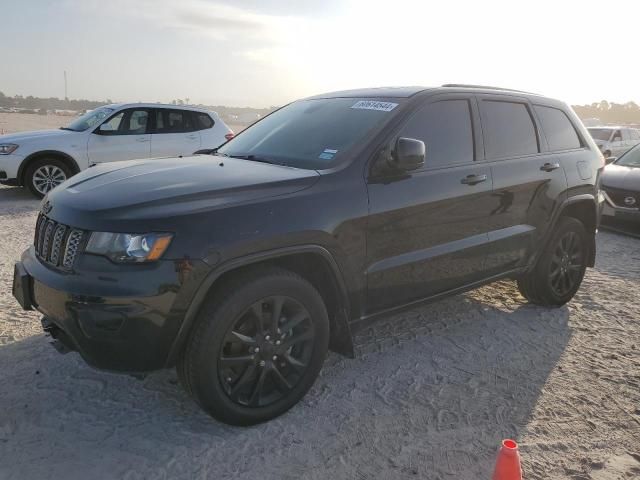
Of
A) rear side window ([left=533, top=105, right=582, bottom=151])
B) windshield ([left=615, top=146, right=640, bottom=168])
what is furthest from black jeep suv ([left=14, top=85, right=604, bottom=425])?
windshield ([left=615, top=146, right=640, bottom=168])

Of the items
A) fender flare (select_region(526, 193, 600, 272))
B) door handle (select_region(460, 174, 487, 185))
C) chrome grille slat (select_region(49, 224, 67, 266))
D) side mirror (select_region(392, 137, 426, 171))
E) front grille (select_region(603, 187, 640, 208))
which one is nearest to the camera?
chrome grille slat (select_region(49, 224, 67, 266))

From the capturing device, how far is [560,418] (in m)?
3.11

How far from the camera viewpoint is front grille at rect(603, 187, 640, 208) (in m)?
7.89

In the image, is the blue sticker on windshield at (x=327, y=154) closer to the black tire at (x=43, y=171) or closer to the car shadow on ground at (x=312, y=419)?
the car shadow on ground at (x=312, y=419)

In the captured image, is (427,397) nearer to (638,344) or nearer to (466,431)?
(466,431)

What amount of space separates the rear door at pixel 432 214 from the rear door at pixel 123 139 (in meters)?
6.92

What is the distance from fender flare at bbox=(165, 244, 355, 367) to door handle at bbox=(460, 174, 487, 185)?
123 centimetres

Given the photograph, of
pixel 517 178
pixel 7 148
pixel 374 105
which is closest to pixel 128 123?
pixel 7 148

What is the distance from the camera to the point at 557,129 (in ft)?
15.4

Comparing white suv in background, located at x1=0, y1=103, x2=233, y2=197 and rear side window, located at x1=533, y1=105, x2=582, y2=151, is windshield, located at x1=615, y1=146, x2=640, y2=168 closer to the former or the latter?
rear side window, located at x1=533, y1=105, x2=582, y2=151

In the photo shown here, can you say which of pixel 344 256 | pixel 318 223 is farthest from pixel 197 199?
pixel 344 256

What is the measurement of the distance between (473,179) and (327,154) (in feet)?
3.61

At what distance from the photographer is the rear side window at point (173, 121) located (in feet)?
32.0

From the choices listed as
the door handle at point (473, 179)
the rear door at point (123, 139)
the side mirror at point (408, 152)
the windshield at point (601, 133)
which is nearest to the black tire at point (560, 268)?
the door handle at point (473, 179)
